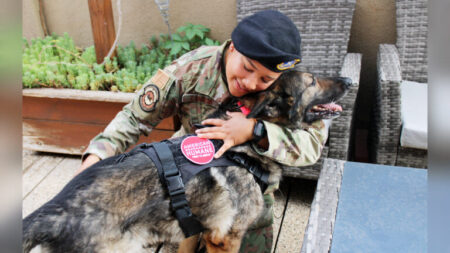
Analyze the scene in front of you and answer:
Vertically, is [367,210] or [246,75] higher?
[246,75]

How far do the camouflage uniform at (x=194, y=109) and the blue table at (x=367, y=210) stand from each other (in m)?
0.27

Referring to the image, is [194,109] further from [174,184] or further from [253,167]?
[174,184]

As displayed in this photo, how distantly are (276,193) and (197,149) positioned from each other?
1.66 metres

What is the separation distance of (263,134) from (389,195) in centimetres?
82

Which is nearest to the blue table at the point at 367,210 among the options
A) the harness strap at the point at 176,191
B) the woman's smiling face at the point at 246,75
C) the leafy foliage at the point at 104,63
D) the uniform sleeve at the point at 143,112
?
the harness strap at the point at 176,191

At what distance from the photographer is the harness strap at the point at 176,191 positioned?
1.27 m

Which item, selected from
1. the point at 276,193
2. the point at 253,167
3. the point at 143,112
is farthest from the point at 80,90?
the point at 253,167

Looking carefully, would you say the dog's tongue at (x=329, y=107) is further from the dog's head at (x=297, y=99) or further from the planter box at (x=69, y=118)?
the planter box at (x=69, y=118)

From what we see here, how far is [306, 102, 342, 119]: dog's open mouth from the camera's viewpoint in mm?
1663

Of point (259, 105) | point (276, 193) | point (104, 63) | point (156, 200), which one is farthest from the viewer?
point (104, 63)

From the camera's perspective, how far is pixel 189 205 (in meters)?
1.34

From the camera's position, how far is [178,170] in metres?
1.31

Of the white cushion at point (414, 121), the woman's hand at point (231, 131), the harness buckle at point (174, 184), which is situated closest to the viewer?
the harness buckle at point (174, 184)

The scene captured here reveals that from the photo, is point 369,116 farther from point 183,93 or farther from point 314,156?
point 183,93
